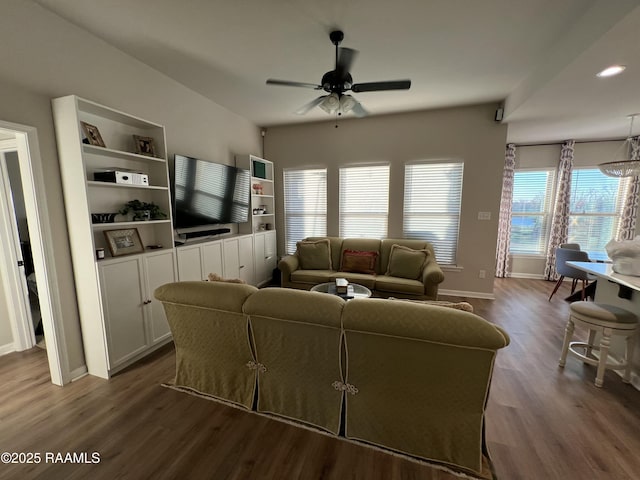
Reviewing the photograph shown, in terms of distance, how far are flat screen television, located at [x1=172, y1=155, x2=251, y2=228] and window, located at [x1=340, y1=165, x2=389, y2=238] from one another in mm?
1724

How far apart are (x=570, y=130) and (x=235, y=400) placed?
5.90 meters

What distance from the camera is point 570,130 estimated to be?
4180 millimetres

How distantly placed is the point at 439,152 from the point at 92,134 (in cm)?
435

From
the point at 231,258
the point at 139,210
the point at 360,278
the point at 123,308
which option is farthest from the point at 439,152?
the point at 123,308

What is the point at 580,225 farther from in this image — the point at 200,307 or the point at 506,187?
the point at 200,307

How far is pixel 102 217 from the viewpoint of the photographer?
91.1 inches

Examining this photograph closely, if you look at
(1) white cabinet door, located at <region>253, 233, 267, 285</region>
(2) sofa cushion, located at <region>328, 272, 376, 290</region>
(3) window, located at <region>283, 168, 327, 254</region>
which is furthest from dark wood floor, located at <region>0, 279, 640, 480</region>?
(3) window, located at <region>283, 168, 327, 254</region>

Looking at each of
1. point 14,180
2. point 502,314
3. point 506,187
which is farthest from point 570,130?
point 14,180

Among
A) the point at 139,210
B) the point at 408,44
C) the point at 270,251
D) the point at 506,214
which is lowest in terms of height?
the point at 270,251

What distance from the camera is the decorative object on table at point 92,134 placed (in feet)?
7.06

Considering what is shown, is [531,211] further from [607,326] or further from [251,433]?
[251,433]

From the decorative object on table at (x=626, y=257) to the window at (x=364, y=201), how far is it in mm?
2739

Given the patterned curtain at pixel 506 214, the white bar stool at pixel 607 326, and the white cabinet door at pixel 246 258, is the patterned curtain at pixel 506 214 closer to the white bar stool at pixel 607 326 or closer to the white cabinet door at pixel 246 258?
the white bar stool at pixel 607 326

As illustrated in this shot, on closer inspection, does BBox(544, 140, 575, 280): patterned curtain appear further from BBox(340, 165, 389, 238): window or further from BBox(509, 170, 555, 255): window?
BBox(340, 165, 389, 238): window
